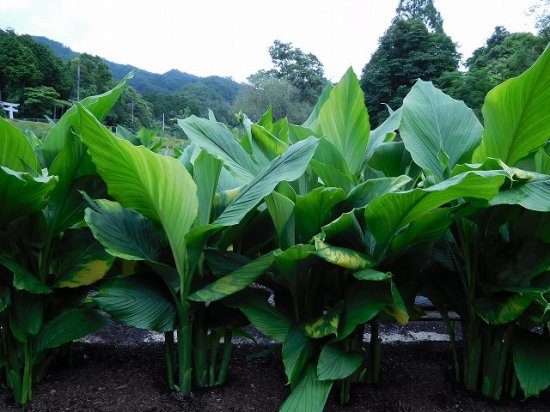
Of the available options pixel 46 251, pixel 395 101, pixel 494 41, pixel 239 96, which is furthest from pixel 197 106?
pixel 46 251

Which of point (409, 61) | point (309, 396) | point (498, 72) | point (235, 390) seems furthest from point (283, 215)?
point (409, 61)

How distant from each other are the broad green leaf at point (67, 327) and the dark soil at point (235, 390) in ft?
0.48

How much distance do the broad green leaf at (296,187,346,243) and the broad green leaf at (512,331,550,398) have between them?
56cm

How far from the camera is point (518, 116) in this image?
1.01 m

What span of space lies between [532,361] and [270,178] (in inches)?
30.1

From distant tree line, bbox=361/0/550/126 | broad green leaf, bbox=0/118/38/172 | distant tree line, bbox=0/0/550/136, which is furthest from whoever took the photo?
distant tree line, bbox=361/0/550/126

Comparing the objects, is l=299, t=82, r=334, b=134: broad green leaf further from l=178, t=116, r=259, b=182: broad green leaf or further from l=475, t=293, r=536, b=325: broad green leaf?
l=475, t=293, r=536, b=325: broad green leaf

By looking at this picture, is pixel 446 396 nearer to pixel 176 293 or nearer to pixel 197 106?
pixel 176 293

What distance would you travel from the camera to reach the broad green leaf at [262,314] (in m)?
1.03

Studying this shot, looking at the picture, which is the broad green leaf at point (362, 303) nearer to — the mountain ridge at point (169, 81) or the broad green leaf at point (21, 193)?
the broad green leaf at point (21, 193)

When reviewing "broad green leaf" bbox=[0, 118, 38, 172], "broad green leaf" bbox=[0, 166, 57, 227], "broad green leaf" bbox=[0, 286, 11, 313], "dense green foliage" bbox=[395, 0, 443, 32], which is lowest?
"broad green leaf" bbox=[0, 286, 11, 313]

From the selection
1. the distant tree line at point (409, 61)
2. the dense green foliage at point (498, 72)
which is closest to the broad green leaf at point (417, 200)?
the dense green foliage at point (498, 72)

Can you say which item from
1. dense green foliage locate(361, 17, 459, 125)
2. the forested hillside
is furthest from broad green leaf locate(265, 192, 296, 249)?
the forested hillside

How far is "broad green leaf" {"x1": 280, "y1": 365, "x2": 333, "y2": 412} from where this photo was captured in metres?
0.93
